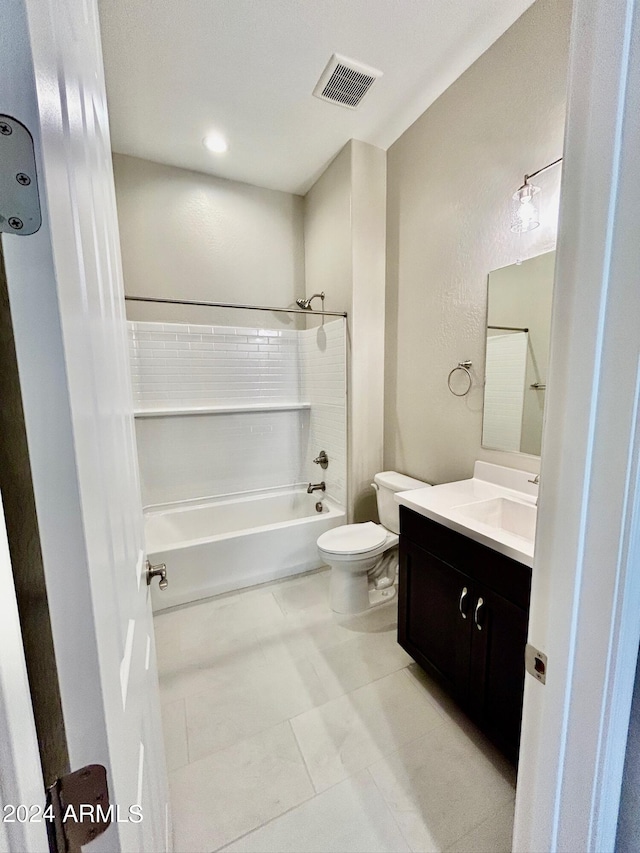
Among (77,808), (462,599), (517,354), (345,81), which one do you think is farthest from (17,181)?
(345,81)

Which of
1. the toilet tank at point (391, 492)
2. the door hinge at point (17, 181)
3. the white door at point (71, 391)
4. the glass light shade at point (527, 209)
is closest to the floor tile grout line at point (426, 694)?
the toilet tank at point (391, 492)

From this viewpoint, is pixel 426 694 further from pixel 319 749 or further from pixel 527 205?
pixel 527 205

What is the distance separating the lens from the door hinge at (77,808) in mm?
341

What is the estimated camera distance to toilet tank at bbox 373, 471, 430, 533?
216 cm

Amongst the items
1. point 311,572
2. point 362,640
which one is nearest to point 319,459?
point 311,572

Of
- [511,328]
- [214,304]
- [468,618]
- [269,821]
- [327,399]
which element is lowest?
[269,821]

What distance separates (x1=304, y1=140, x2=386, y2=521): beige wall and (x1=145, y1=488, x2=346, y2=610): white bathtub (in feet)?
1.51

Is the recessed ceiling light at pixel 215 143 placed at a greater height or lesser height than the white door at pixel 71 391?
greater

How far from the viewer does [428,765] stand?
49.6 inches

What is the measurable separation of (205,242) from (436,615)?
293cm

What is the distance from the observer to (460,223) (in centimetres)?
187

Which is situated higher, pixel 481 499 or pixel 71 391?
pixel 71 391

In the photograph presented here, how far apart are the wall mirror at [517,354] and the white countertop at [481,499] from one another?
0.15 m

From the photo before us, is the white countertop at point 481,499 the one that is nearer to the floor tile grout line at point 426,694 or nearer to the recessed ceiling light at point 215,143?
the floor tile grout line at point 426,694
